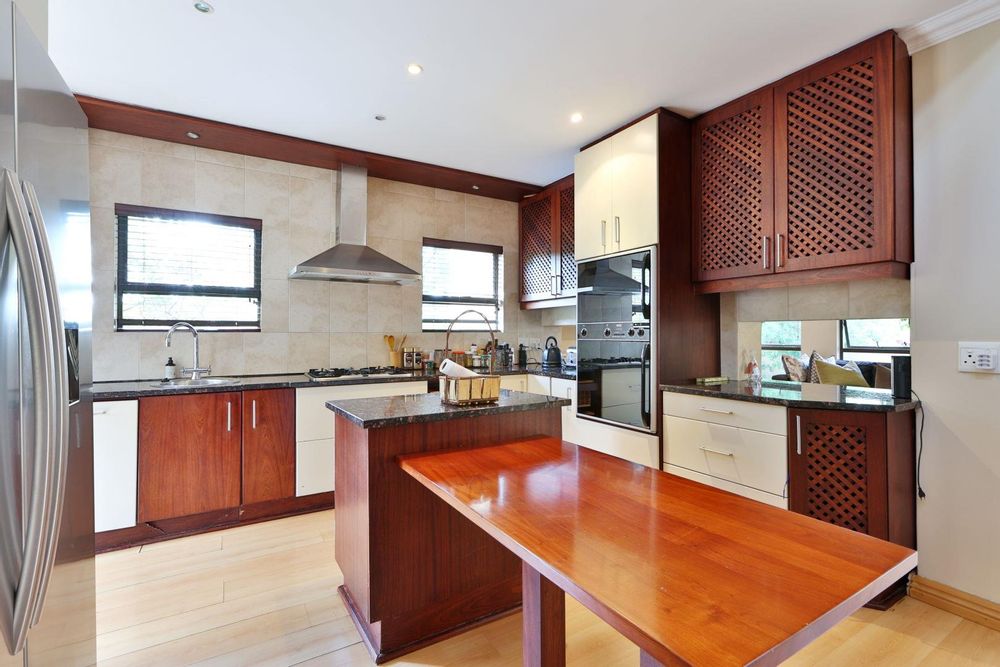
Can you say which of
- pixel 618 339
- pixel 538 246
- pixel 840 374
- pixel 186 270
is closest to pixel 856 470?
pixel 840 374

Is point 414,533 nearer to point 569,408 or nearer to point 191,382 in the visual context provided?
point 569,408

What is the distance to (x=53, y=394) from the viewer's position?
92cm

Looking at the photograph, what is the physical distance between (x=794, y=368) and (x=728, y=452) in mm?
777

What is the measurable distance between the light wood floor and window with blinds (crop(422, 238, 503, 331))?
7.72 feet

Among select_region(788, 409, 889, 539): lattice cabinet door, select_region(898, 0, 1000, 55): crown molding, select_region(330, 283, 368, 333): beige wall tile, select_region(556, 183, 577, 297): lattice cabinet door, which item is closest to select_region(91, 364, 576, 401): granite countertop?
select_region(330, 283, 368, 333): beige wall tile

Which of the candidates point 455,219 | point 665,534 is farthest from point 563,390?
point 665,534

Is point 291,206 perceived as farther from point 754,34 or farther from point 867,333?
point 867,333

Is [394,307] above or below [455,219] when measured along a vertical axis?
below

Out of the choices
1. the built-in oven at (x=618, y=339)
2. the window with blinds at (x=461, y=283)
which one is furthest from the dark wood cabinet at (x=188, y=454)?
the built-in oven at (x=618, y=339)

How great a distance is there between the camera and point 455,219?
4.30 metres

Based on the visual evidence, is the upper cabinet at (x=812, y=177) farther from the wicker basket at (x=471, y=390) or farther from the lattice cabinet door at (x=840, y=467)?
the wicker basket at (x=471, y=390)

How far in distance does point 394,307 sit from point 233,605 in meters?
2.42

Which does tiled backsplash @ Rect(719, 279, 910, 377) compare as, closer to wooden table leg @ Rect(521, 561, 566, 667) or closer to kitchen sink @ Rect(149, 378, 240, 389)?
wooden table leg @ Rect(521, 561, 566, 667)

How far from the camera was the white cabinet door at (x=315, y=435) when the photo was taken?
3.08m
